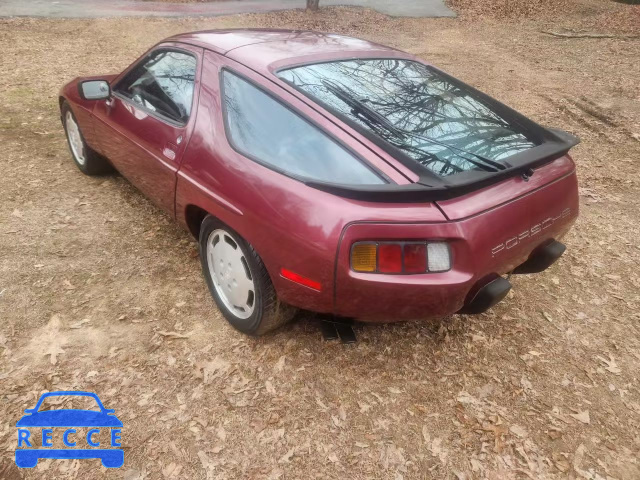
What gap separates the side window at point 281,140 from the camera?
91.8 inches

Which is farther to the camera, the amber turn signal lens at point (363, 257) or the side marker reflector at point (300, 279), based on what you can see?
the side marker reflector at point (300, 279)

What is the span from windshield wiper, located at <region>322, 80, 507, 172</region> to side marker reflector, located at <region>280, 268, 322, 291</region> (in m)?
0.86

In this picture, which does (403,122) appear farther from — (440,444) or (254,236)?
(440,444)

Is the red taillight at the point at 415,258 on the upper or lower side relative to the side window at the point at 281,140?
lower

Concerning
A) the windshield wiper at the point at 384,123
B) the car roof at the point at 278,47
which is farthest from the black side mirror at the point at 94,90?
the windshield wiper at the point at 384,123

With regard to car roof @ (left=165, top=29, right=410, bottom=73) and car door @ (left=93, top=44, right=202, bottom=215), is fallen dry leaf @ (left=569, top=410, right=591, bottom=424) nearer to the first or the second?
car roof @ (left=165, top=29, right=410, bottom=73)

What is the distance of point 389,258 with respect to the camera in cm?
219

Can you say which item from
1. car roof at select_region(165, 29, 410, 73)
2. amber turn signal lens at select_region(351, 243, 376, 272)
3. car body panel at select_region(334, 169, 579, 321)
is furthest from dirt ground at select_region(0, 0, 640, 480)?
car roof at select_region(165, 29, 410, 73)

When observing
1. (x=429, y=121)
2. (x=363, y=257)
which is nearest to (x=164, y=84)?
(x=429, y=121)

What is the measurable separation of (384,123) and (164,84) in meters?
1.69

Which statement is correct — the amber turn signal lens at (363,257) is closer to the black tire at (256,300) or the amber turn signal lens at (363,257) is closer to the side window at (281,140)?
the side window at (281,140)

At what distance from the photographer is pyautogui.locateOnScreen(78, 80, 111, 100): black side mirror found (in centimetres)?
363

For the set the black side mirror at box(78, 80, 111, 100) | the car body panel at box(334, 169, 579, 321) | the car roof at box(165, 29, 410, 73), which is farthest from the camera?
the black side mirror at box(78, 80, 111, 100)

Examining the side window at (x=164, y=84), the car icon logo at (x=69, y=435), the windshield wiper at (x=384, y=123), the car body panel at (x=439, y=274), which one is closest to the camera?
the car body panel at (x=439, y=274)
